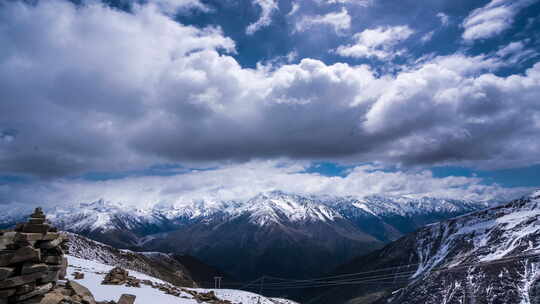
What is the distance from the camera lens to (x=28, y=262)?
1371 cm

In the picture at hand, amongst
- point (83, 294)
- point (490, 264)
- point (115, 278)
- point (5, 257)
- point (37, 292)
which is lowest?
point (490, 264)

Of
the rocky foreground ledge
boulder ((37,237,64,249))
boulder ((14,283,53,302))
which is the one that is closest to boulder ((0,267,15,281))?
the rocky foreground ledge

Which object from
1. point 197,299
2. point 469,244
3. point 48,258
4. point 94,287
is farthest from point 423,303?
point 48,258

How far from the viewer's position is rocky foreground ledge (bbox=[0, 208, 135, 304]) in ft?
42.6

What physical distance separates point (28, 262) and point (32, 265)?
8.2 inches

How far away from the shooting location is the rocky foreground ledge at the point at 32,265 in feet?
42.6

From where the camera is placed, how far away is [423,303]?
12419 centimetres

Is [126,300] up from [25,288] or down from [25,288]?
down

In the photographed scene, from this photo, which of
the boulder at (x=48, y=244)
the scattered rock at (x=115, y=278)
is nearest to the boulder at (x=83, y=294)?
the boulder at (x=48, y=244)

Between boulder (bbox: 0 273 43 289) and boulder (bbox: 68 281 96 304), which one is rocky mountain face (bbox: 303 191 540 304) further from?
boulder (bbox: 0 273 43 289)

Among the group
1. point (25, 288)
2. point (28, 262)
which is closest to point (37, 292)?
point (25, 288)

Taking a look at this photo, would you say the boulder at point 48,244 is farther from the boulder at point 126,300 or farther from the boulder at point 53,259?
the boulder at point 126,300

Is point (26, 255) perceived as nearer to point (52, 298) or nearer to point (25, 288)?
point (25, 288)

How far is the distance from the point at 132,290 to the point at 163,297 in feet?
8.22
